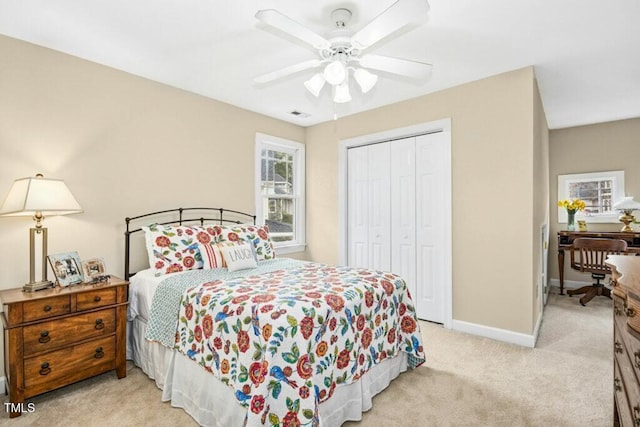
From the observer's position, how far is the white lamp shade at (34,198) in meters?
2.20

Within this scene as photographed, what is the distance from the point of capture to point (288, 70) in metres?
2.36

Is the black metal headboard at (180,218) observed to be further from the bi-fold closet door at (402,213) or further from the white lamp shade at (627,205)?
the white lamp shade at (627,205)

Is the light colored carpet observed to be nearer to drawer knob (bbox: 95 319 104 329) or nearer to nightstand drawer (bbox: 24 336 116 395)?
nightstand drawer (bbox: 24 336 116 395)

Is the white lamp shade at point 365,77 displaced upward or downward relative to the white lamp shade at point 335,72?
upward

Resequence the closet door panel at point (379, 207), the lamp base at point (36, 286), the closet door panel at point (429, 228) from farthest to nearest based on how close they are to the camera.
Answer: the closet door panel at point (379, 207), the closet door panel at point (429, 228), the lamp base at point (36, 286)

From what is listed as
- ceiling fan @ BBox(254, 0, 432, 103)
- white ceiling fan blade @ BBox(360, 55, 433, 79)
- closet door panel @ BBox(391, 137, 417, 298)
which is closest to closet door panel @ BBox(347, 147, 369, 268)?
closet door panel @ BBox(391, 137, 417, 298)

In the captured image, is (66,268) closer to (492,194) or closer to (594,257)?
(492,194)

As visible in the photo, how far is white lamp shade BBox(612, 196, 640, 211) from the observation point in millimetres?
4340

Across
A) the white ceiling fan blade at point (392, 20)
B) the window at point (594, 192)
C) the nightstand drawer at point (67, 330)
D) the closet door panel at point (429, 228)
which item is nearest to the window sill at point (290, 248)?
the closet door panel at point (429, 228)

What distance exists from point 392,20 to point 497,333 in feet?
9.69

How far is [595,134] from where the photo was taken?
5.00 metres

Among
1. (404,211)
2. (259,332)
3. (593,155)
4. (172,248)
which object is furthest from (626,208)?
(172,248)

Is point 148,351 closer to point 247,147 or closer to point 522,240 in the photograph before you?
point 247,147

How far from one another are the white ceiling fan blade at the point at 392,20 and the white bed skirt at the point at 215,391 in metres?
2.05
